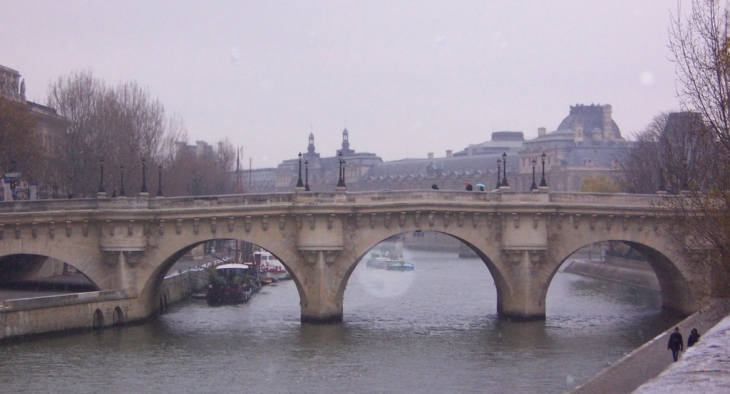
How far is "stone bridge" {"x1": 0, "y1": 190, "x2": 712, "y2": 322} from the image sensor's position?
53.1 metres

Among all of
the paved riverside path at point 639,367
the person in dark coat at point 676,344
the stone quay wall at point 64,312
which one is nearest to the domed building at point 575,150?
the stone quay wall at point 64,312

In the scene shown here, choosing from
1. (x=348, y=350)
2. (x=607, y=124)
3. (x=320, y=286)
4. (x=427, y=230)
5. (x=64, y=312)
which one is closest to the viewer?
(x=348, y=350)

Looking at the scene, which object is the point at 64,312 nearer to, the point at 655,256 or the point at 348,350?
the point at 348,350

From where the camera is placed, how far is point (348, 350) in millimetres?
46969

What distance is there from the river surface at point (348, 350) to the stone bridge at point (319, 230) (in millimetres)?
2121

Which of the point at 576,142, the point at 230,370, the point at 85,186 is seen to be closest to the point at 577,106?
the point at 576,142

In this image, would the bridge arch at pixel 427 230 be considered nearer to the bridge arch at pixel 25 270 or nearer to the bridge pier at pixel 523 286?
the bridge pier at pixel 523 286

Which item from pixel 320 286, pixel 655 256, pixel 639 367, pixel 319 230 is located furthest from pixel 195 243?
pixel 639 367

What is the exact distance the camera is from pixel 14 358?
43.1 metres

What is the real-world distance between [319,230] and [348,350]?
8408 mm

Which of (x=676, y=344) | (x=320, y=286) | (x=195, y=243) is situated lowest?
(x=676, y=344)

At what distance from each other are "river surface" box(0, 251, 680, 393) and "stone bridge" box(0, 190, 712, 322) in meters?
2.12

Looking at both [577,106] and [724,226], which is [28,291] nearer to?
[724,226]

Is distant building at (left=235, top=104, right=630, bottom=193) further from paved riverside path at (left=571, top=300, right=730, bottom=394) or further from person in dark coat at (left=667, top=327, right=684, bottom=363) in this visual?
person in dark coat at (left=667, top=327, right=684, bottom=363)
